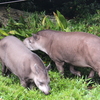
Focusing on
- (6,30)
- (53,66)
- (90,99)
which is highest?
(6,30)

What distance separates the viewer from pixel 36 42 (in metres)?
6.59

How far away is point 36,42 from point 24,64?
1.60m

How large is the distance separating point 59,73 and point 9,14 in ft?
11.2

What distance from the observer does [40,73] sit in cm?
480

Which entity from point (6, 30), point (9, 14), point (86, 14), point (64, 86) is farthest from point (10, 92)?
point (86, 14)


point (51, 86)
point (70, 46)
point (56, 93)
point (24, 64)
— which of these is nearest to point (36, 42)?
point (70, 46)

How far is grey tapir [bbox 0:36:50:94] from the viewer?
4797mm

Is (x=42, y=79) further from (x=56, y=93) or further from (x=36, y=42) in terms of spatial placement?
(x=36, y=42)

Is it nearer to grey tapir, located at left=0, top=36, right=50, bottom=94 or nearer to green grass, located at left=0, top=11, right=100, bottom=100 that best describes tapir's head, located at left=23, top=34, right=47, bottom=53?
green grass, located at left=0, top=11, right=100, bottom=100

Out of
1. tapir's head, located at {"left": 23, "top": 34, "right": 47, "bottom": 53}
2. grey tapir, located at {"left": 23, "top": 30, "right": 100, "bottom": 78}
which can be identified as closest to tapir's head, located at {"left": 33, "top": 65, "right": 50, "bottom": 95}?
grey tapir, located at {"left": 23, "top": 30, "right": 100, "bottom": 78}

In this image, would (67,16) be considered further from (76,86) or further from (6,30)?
(76,86)

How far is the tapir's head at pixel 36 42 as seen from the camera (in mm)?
6445

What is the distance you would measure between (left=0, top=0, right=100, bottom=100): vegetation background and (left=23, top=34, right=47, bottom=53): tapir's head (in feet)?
1.18

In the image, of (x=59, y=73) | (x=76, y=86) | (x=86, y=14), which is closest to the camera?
(x=76, y=86)
